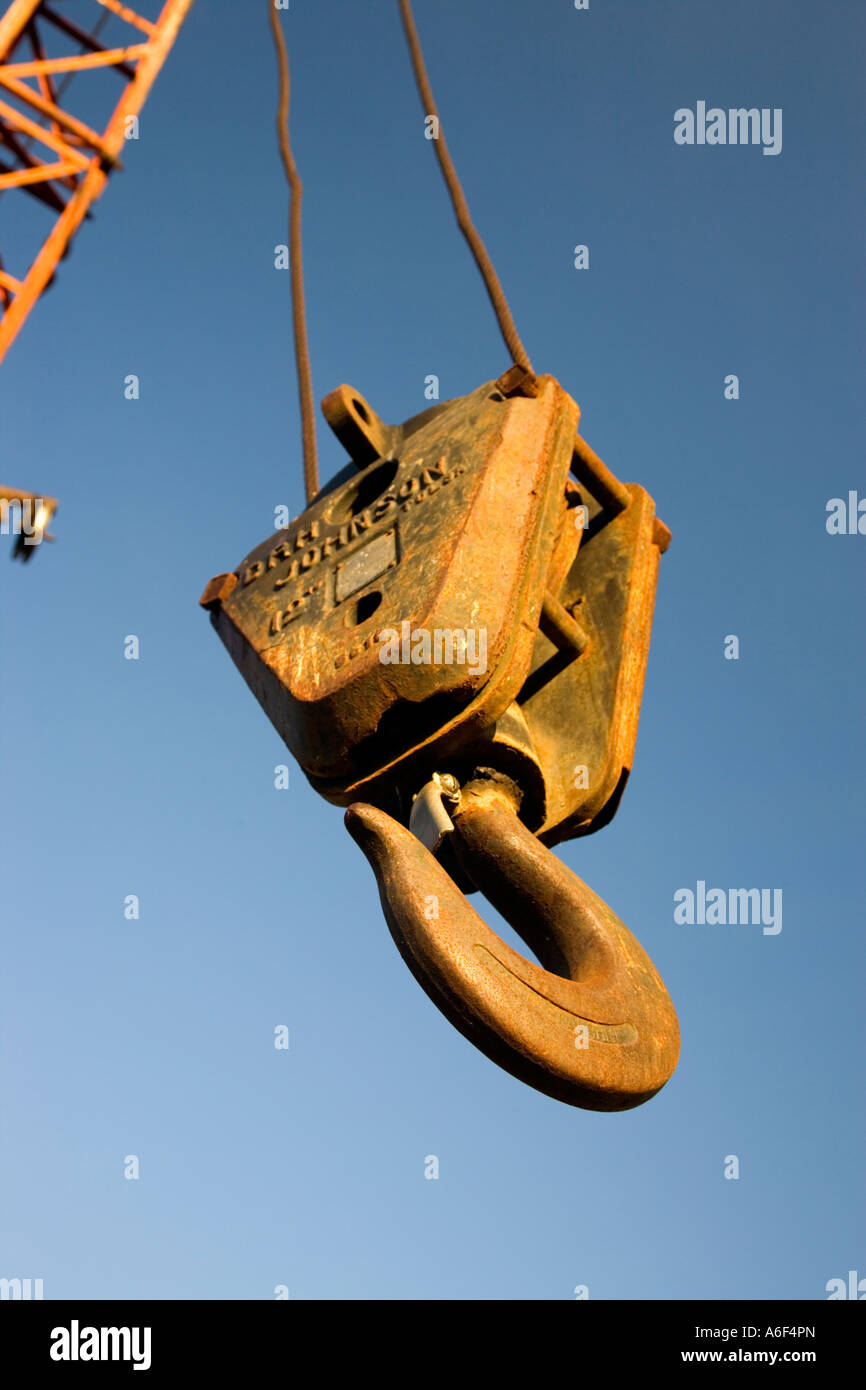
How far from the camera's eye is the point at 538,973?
2375mm

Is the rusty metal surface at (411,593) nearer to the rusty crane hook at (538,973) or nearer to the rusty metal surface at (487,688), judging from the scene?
the rusty metal surface at (487,688)

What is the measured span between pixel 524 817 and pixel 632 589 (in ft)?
2.33

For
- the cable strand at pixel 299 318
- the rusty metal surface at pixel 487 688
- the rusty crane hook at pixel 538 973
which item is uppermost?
the cable strand at pixel 299 318

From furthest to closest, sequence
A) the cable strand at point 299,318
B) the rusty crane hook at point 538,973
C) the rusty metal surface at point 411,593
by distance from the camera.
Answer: the cable strand at point 299,318, the rusty metal surface at point 411,593, the rusty crane hook at point 538,973

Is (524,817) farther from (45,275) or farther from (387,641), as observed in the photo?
(45,275)

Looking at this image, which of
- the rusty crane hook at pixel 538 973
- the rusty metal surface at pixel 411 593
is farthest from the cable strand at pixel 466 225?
the rusty crane hook at pixel 538 973

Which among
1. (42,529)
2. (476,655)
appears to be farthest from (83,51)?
(476,655)

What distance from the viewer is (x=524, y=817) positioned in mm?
3088

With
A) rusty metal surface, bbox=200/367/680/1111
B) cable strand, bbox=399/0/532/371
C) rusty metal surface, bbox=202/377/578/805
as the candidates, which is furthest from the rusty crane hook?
cable strand, bbox=399/0/532/371

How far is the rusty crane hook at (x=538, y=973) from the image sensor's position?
227cm

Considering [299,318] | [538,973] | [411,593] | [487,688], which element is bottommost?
[538,973]

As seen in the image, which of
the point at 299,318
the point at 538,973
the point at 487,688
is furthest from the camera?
the point at 299,318

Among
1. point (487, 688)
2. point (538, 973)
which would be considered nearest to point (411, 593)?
point (487, 688)

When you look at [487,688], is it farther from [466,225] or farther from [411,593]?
[466,225]
